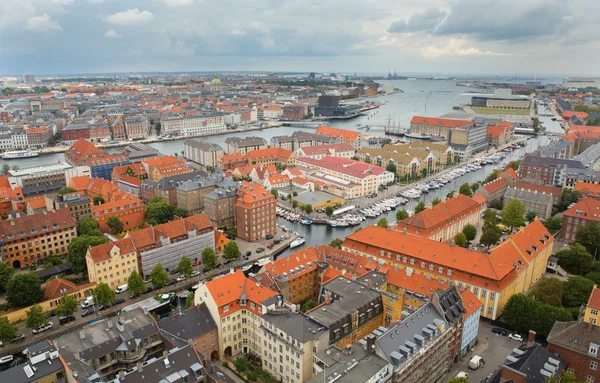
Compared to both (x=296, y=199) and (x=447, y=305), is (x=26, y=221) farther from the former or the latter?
(x=447, y=305)

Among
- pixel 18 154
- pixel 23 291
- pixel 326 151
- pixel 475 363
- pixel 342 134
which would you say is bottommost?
pixel 18 154

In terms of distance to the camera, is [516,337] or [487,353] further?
[516,337]

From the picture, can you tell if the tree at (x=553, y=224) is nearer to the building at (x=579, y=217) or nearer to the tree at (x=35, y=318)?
the building at (x=579, y=217)

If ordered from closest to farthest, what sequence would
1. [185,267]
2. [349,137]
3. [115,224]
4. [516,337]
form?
[516,337] → [185,267] → [115,224] → [349,137]

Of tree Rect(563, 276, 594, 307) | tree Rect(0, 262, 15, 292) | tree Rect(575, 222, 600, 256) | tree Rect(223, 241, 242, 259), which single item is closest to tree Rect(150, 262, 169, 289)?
tree Rect(223, 241, 242, 259)

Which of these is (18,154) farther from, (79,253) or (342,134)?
(342,134)

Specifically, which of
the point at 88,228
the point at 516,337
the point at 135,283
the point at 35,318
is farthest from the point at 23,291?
the point at 516,337
